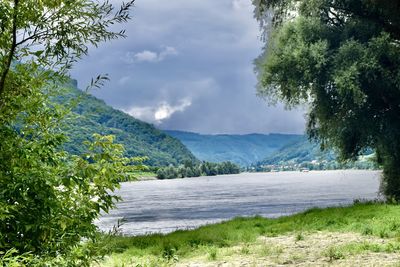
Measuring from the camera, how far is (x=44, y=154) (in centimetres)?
766

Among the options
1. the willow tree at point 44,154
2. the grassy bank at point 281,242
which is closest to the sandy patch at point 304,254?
the grassy bank at point 281,242

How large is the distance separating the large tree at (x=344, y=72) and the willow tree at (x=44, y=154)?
70.4 ft

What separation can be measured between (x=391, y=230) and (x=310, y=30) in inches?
604

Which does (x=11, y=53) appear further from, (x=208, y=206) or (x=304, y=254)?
(x=208, y=206)

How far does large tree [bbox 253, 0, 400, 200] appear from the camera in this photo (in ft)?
91.9

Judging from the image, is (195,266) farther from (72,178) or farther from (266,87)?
(266,87)

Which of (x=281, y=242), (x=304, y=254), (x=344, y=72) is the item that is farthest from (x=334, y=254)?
(x=344, y=72)

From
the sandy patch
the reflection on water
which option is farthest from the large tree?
the sandy patch

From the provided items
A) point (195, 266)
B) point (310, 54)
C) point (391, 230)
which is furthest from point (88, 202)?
point (310, 54)

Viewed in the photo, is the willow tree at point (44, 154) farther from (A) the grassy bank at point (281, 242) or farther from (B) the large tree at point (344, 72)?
(B) the large tree at point (344, 72)

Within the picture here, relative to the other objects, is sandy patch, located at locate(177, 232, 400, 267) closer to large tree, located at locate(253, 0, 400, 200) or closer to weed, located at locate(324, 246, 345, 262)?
weed, located at locate(324, 246, 345, 262)

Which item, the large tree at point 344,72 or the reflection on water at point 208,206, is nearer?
the large tree at point 344,72

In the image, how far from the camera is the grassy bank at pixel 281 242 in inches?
588

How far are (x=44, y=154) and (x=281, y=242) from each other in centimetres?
1233
